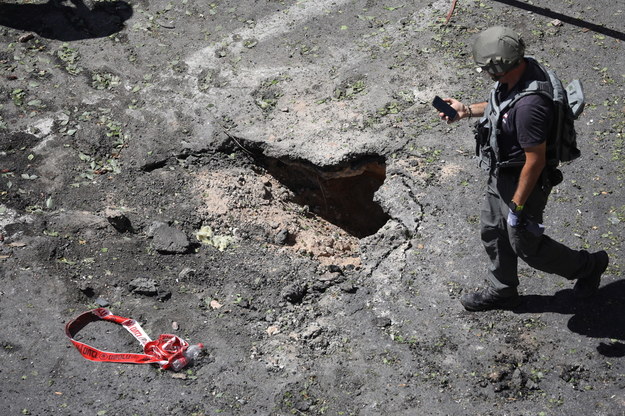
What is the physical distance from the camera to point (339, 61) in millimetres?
7590

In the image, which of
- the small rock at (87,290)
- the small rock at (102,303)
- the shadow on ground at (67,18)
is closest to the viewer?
the small rock at (102,303)

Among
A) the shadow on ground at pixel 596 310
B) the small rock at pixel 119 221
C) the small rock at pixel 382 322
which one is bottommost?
the small rock at pixel 382 322

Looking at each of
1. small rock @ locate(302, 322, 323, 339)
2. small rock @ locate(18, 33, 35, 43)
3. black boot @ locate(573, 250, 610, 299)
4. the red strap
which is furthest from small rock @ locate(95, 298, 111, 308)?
small rock @ locate(18, 33, 35, 43)

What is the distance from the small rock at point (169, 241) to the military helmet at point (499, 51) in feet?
9.58

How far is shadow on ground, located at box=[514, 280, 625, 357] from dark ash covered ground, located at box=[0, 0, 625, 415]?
0.05 ft

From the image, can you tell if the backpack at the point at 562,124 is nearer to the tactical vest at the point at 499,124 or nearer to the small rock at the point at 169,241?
the tactical vest at the point at 499,124

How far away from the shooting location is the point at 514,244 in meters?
4.54

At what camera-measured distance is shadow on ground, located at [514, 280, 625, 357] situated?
4699mm

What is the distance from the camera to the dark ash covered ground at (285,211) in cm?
466

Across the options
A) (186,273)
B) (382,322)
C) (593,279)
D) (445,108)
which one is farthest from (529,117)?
(186,273)

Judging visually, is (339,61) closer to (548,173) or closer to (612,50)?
(612,50)

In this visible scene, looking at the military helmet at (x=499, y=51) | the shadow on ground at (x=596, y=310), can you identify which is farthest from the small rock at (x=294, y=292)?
the military helmet at (x=499, y=51)

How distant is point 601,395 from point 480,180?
2.31 m

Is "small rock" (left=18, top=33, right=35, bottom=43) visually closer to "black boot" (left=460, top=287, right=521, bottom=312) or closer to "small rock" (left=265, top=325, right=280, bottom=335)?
"small rock" (left=265, top=325, right=280, bottom=335)
